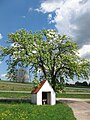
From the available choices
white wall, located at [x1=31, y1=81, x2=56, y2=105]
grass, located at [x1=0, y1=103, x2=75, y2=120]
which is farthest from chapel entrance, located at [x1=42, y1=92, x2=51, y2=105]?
grass, located at [x1=0, y1=103, x2=75, y2=120]

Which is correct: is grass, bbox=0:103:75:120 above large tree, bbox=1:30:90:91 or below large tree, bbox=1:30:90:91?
below

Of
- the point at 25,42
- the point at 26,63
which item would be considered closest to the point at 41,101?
the point at 26,63

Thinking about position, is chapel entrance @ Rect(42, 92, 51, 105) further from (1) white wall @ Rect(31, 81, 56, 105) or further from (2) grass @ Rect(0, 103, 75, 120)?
(2) grass @ Rect(0, 103, 75, 120)

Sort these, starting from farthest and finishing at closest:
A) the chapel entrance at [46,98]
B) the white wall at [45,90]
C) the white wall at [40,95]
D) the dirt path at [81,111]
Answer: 1. the chapel entrance at [46,98]
2. the white wall at [45,90]
3. the white wall at [40,95]
4. the dirt path at [81,111]

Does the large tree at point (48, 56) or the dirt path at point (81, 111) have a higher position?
the large tree at point (48, 56)

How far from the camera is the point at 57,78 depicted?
51594 mm

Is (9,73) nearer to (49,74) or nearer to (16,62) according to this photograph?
(16,62)

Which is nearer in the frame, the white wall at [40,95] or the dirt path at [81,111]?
the dirt path at [81,111]

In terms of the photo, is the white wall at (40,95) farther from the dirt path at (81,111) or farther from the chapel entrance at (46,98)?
the dirt path at (81,111)

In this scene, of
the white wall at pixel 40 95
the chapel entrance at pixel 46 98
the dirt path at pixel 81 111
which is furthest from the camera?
the chapel entrance at pixel 46 98

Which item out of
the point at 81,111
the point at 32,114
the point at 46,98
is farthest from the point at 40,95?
the point at 32,114

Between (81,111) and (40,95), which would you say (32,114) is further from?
(40,95)

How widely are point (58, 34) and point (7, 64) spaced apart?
28.6 ft

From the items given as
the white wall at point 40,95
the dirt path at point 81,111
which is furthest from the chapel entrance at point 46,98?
the dirt path at point 81,111
